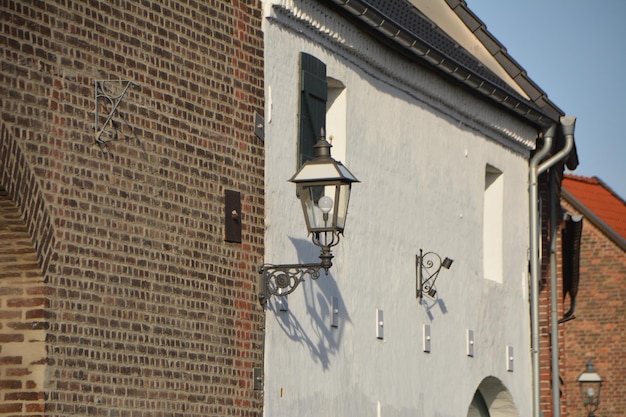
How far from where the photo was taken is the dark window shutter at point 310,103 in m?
12.3

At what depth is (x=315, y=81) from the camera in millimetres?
12516

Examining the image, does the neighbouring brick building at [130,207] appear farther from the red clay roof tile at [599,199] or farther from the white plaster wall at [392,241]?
the red clay roof tile at [599,199]

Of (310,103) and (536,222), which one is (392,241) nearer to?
(310,103)

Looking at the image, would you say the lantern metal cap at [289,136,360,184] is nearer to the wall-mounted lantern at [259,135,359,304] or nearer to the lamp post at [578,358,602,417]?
the wall-mounted lantern at [259,135,359,304]

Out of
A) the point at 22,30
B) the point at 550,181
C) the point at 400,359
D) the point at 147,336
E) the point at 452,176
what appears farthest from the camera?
the point at 550,181

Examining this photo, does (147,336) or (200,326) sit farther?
(200,326)

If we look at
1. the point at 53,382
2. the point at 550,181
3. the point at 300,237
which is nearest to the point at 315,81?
the point at 300,237

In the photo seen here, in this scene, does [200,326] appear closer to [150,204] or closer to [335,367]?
[150,204]

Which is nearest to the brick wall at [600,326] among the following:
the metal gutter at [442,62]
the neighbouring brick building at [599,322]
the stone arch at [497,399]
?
the neighbouring brick building at [599,322]

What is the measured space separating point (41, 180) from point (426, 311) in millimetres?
6812

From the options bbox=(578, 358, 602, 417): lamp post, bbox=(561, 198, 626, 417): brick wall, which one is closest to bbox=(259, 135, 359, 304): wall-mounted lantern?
bbox=(578, 358, 602, 417): lamp post

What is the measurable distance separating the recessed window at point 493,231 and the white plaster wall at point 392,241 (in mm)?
142

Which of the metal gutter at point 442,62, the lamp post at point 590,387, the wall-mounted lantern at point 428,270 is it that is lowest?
the lamp post at point 590,387

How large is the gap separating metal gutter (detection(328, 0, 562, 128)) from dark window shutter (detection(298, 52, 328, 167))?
64 cm
